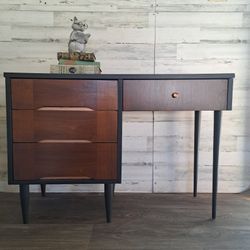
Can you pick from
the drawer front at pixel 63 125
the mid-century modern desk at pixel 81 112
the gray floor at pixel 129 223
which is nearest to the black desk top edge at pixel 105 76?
the mid-century modern desk at pixel 81 112

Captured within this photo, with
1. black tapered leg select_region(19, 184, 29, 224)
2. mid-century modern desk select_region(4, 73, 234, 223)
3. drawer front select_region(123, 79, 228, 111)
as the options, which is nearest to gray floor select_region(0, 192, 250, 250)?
black tapered leg select_region(19, 184, 29, 224)

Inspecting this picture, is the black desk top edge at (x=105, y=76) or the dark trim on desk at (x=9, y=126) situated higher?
the black desk top edge at (x=105, y=76)

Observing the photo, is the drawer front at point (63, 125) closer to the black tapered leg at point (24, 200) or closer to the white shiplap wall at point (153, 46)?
the black tapered leg at point (24, 200)

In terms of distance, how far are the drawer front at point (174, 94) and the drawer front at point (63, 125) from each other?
0.12m

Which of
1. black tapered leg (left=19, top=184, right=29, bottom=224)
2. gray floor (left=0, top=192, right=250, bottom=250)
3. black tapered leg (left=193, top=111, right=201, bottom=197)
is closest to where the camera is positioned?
gray floor (left=0, top=192, right=250, bottom=250)

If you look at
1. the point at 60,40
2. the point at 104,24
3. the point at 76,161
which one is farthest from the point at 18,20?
the point at 76,161

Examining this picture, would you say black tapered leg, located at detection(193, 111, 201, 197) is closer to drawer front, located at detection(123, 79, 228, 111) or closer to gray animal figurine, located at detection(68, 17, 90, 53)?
drawer front, located at detection(123, 79, 228, 111)

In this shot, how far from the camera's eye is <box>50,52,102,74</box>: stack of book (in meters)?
1.36

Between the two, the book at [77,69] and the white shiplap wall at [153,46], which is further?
the white shiplap wall at [153,46]

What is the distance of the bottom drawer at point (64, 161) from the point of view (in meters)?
1.30

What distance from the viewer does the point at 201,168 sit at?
1.81 metres

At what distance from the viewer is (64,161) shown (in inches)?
51.8

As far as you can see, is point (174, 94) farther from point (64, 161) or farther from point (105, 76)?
point (64, 161)

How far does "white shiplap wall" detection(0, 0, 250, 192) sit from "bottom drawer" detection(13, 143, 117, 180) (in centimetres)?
48
